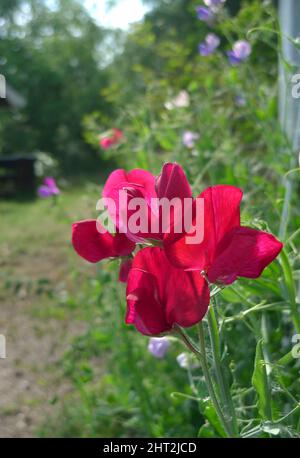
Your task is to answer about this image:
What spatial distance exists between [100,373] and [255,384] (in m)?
2.08

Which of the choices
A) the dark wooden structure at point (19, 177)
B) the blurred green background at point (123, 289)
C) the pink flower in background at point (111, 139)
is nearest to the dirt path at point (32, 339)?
the blurred green background at point (123, 289)

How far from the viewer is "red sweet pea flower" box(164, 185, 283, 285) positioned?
65 centimetres

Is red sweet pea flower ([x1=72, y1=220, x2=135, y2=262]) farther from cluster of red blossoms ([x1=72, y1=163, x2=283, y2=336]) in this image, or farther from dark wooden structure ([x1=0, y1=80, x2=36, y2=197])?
dark wooden structure ([x1=0, y1=80, x2=36, y2=197])

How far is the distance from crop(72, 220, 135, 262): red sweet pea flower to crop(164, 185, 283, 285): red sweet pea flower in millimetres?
124

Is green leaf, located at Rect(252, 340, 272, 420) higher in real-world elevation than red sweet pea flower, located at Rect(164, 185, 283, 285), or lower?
lower

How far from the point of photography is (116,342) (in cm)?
204

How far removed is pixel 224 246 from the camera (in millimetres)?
669

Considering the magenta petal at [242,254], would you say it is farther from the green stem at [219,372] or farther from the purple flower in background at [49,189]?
the purple flower in background at [49,189]

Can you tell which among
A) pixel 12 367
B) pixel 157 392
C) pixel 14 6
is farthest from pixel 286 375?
pixel 14 6

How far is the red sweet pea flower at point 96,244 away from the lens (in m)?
0.76

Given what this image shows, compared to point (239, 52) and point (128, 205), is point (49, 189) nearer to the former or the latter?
point (239, 52)

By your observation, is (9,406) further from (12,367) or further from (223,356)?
(223,356)

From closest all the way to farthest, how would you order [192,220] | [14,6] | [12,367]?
[192,220] < [12,367] < [14,6]

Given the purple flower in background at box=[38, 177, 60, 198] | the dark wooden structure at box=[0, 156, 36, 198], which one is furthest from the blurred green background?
the dark wooden structure at box=[0, 156, 36, 198]
